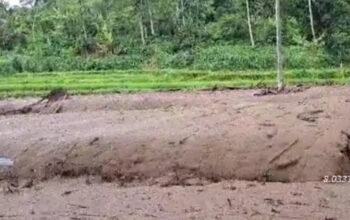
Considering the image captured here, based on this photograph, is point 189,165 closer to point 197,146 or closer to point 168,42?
point 197,146

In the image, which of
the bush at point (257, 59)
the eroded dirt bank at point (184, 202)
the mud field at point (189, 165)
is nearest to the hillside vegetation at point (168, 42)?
the bush at point (257, 59)

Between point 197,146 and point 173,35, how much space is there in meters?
33.6

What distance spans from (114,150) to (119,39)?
1311 inches

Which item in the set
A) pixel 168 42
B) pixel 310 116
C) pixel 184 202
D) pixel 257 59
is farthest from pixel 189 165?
pixel 168 42

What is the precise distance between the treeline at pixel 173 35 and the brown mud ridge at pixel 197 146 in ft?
75.6

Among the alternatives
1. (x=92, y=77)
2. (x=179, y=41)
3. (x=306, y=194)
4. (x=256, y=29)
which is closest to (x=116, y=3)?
(x=179, y=41)

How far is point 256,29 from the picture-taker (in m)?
44.7

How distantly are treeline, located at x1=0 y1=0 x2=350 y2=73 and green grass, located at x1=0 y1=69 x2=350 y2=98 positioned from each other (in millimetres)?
5316

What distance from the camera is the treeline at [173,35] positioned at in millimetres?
40375

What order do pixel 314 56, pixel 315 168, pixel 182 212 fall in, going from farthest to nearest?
pixel 314 56 < pixel 315 168 < pixel 182 212

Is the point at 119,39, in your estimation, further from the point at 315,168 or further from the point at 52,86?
the point at 315,168

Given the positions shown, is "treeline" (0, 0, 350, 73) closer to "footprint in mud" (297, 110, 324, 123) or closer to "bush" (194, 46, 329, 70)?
"bush" (194, 46, 329, 70)

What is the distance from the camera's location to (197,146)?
1387 centimetres

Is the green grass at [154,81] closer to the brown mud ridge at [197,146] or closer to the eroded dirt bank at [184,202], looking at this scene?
the brown mud ridge at [197,146]
